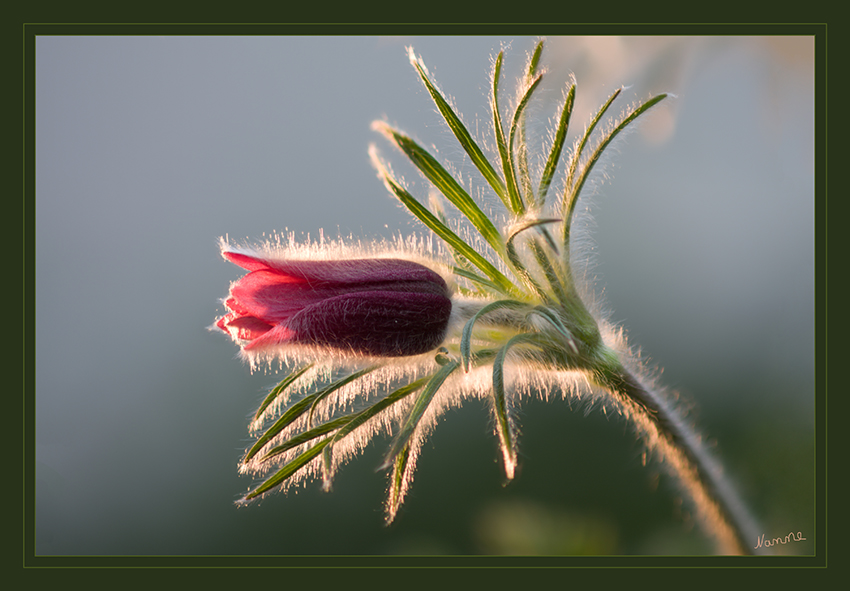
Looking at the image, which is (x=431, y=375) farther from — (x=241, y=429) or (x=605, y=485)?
(x=241, y=429)

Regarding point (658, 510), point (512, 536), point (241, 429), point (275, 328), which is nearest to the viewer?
point (275, 328)

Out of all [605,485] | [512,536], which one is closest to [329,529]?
[512,536]

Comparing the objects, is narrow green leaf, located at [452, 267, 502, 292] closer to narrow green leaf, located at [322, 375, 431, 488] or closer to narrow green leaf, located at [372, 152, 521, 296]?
narrow green leaf, located at [372, 152, 521, 296]

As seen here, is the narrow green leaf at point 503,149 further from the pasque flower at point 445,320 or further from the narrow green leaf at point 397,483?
the narrow green leaf at point 397,483

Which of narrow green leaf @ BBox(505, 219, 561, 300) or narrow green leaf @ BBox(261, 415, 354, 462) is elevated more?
narrow green leaf @ BBox(505, 219, 561, 300)

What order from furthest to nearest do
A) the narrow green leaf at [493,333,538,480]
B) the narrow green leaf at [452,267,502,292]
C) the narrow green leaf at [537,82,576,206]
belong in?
the narrow green leaf at [452,267,502,292] < the narrow green leaf at [537,82,576,206] < the narrow green leaf at [493,333,538,480]
